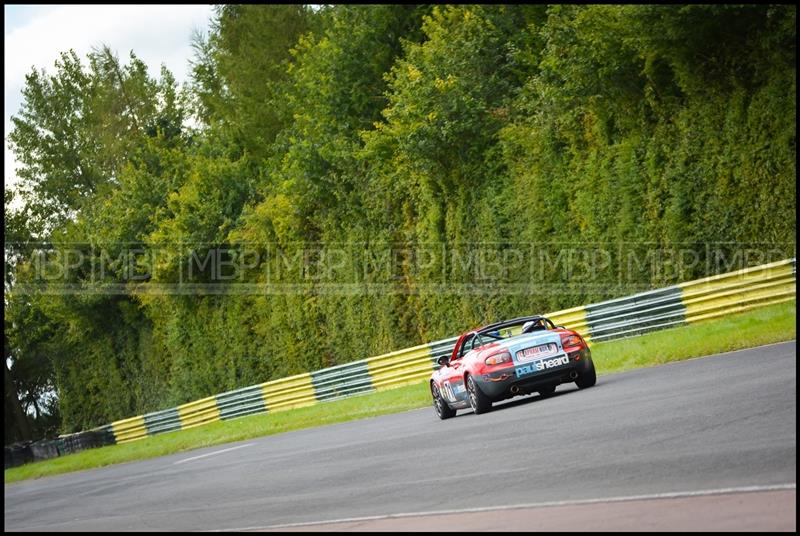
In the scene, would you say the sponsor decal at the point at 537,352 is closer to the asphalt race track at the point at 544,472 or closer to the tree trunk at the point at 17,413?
the asphalt race track at the point at 544,472

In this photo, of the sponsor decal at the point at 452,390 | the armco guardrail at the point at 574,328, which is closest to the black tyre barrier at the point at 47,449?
the armco guardrail at the point at 574,328

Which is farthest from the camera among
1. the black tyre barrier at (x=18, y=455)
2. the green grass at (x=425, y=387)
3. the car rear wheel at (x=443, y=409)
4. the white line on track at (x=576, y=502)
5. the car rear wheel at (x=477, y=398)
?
the black tyre barrier at (x=18, y=455)

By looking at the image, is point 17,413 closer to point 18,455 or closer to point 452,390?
point 18,455

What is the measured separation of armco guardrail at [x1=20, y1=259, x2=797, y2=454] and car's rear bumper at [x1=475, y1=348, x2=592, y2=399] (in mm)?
5989

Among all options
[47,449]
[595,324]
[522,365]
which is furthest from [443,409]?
[47,449]

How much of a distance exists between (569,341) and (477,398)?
5.22ft

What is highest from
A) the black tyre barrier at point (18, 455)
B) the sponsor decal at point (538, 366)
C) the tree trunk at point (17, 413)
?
the tree trunk at point (17, 413)

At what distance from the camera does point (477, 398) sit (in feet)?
51.9

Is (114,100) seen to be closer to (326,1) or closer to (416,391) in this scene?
(326,1)

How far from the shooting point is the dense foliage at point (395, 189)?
A: 21344mm

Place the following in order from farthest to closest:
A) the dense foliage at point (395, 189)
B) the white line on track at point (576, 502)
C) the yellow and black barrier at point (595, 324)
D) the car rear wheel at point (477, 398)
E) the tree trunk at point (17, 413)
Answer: the tree trunk at point (17, 413)
the dense foliage at point (395, 189)
the yellow and black barrier at point (595, 324)
the car rear wheel at point (477, 398)
the white line on track at point (576, 502)

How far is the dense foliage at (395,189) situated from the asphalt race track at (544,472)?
20.8 feet

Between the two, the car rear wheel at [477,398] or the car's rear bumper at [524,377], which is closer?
the car's rear bumper at [524,377]

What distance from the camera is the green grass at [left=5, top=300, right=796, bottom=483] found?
1822cm
